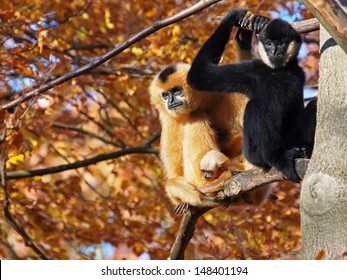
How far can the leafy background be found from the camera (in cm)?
902

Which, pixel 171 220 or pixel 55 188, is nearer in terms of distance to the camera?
pixel 55 188

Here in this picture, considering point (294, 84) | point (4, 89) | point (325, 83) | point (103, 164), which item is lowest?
point (103, 164)

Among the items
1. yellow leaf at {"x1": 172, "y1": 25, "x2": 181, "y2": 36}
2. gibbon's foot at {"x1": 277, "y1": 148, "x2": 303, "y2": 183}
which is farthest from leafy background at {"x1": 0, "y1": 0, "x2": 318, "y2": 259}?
gibbon's foot at {"x1": 277, "y1": 148, "x2": 303, "y2": 183}

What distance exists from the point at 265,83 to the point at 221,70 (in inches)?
18.0

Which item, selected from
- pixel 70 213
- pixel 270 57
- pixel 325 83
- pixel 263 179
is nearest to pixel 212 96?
pixel 270 57

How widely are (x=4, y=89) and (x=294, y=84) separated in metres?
5.98

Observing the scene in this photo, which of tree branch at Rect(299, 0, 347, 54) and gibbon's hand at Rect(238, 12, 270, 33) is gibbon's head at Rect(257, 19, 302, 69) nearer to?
gibbon's hand at Rect(238, 12, 270, 33)

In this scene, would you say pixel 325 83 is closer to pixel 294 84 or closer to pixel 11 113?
pixel 294 84

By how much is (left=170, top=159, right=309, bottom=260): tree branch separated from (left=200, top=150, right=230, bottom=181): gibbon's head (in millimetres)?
437

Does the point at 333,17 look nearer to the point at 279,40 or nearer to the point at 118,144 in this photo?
the point at 279,40

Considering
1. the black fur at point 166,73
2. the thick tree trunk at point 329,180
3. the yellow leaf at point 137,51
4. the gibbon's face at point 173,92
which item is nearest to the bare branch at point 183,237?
the gibbon's face at point 173,92

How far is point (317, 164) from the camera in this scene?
13.3 feet

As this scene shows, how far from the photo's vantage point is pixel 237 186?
5.58 m

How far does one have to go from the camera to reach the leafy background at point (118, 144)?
29.6ft
